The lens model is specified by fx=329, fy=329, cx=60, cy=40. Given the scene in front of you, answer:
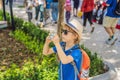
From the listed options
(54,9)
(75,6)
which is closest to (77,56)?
(54,9)

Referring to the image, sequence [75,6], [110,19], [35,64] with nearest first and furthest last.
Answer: [35,64]
[110,19]
[75,6]

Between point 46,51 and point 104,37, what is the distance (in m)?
6.10

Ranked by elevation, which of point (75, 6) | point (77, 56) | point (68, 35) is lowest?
point (75, 6)

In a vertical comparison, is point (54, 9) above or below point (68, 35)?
below

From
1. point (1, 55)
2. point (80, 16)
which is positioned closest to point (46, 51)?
point (1, 55)

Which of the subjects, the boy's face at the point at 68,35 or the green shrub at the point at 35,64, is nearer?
the boy's face at the point at 68,35

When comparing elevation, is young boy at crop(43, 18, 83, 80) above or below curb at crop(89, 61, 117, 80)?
above

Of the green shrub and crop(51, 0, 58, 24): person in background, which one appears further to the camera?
crop(51, 0, 58, 24): person in background

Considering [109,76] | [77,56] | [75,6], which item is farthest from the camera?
[75,6]

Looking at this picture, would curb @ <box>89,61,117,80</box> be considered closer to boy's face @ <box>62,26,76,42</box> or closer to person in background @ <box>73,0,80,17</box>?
boy's face @ <box>62,26,76,42</box>

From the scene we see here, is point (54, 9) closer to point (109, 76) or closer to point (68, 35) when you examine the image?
point (109, 76)

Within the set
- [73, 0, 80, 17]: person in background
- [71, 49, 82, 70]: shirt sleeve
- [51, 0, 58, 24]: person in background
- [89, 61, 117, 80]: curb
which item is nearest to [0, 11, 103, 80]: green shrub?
[89, 61, 117, 80]: curb

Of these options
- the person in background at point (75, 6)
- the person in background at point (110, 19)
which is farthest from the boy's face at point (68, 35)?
the person in background at point (75, 6)

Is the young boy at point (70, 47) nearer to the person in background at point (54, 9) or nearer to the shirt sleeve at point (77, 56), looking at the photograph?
the shirt sleeve at point (77, 56)
